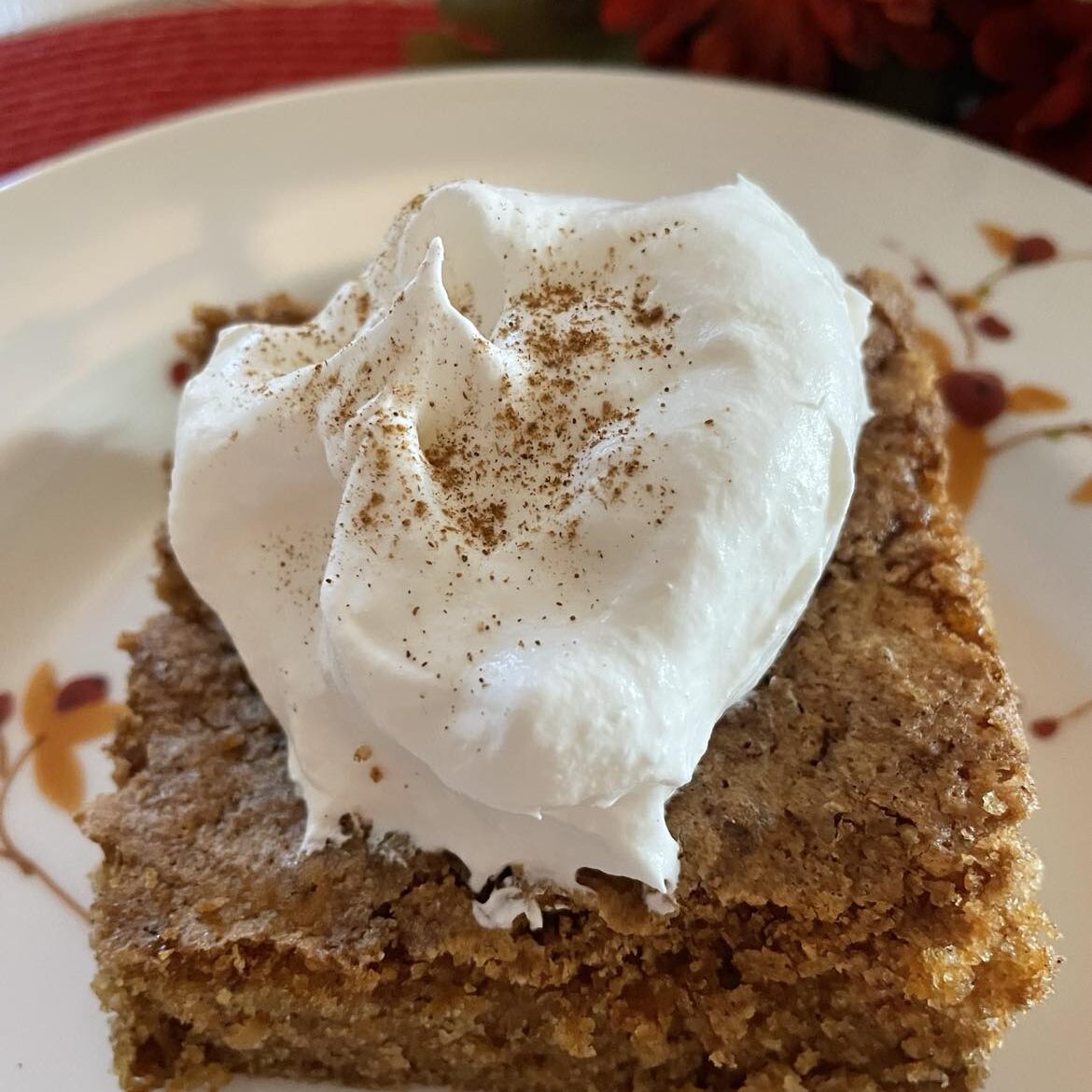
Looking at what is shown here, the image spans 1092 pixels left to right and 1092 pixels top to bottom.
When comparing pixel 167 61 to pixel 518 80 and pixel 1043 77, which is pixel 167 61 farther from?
pixel 1043 77

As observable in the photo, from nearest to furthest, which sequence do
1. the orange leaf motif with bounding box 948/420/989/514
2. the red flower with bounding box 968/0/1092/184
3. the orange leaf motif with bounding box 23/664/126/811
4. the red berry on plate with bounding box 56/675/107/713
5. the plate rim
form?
1. the orange leaf motif with bounding box 23/664/126/811
2. the red berry on plate with bounding box 56/675/107/713
3. the orange leaf motif with bounding box 948/420/989/514
4. the red flower with bounding box 968/0/1092/184
5. the plate rim

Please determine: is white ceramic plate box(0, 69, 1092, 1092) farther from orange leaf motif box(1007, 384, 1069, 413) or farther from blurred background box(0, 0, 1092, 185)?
blurred background box(0, 0, 1092, 185)

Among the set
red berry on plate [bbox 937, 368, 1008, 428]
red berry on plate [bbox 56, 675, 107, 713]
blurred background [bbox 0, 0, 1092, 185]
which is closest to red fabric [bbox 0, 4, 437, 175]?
blurred background [bbox 0, 0, 1092, 185]

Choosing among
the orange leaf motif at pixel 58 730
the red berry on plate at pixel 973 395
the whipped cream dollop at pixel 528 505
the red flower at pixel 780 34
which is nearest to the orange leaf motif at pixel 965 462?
the red berry on plate at pixel 973 395

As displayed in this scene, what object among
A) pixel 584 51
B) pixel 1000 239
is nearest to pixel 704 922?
pixel 1000 239

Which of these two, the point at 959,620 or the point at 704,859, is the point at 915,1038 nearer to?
the point at 704,859
